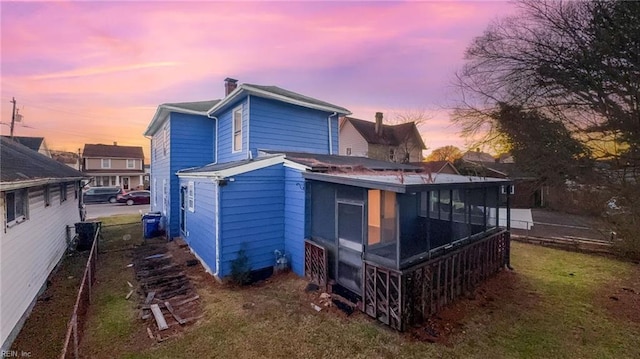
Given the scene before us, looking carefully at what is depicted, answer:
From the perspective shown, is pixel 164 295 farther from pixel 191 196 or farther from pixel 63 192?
pixel 63 192

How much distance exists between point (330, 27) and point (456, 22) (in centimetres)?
414

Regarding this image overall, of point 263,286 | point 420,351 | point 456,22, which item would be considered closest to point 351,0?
point 456,22

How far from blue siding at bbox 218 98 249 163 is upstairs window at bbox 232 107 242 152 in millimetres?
172

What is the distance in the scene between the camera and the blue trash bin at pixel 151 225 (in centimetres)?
1191

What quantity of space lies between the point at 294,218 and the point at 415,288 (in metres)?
3.64

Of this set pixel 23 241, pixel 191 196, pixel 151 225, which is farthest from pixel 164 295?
pixel 151 225

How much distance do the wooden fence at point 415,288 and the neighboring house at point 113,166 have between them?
128ft

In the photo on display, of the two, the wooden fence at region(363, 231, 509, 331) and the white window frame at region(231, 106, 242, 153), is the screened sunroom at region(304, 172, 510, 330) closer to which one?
the wooden fence at region(363, 231, 509, 331)

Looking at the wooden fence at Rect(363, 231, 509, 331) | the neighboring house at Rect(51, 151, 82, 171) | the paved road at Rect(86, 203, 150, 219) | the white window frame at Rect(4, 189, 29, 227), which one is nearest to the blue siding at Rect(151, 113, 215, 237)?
the white window frame at Rect(4, 189, 29, 227)

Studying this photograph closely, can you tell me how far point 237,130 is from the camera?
390 inches

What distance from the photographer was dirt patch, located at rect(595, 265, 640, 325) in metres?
5.86

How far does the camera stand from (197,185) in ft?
28.4

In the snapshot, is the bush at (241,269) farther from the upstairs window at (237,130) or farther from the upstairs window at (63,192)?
the upstairs window at (63,192)

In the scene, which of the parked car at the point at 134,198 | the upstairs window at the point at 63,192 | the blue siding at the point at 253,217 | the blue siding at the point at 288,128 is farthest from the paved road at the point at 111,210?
the blue siding at the point at 253,217
